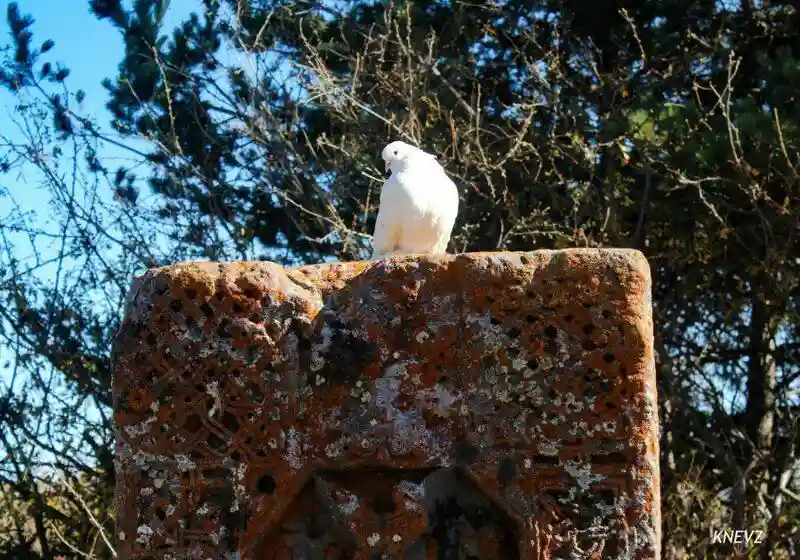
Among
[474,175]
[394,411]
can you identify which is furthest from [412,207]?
[474,175]

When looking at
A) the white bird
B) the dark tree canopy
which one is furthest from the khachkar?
the dark tree canopy

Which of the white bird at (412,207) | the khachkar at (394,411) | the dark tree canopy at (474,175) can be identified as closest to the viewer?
the khachkar at (394,411)

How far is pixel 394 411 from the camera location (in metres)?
2.79

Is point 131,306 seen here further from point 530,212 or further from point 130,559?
point 530,212

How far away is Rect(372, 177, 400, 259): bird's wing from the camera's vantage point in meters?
3.35

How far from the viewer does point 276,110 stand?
7.75 meters

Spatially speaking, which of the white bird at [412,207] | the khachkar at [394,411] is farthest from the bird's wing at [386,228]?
the khachkar at [394,411]

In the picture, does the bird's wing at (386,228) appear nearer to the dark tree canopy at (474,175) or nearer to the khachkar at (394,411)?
the khachkar at (394,411)

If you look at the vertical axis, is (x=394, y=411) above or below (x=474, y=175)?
below

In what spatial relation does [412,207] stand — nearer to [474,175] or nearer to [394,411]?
[394,411]

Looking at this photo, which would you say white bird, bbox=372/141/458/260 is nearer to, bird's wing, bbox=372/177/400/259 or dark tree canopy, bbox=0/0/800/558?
bird's wing, bbox=372/177/400/259

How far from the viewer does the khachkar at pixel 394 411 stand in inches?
107

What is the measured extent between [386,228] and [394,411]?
0.78 metres

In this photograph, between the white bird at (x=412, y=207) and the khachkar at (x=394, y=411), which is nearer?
the khachkar at (x=394, y=411)
